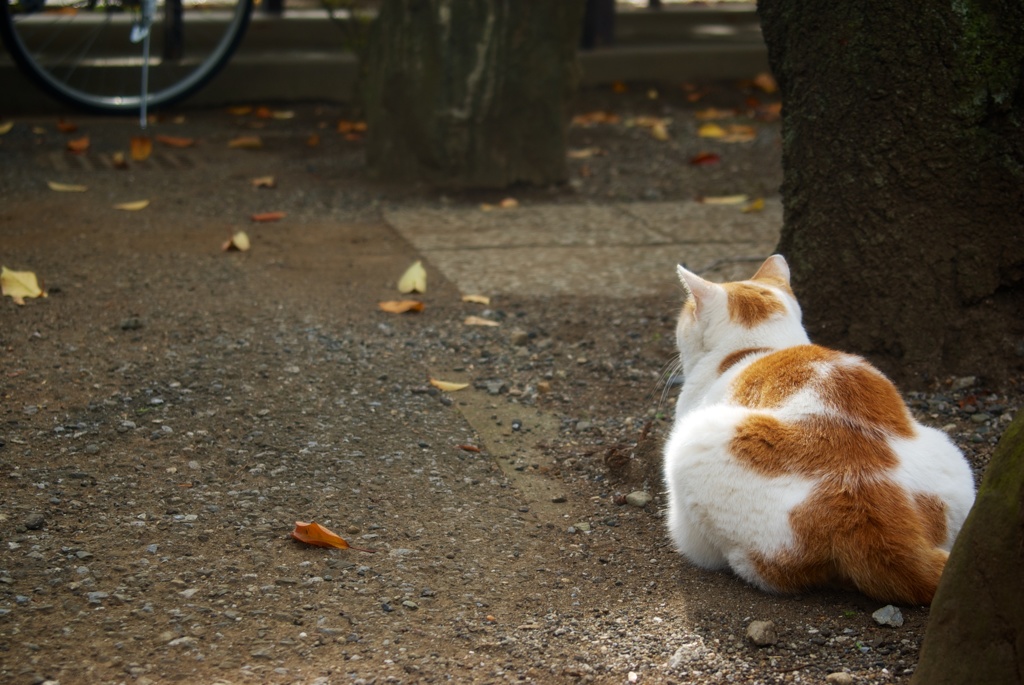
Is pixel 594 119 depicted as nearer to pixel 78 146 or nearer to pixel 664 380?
pixel 78 146

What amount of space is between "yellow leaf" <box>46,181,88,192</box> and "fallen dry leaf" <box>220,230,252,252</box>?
1.28 m

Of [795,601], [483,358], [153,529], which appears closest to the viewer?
[795,601]

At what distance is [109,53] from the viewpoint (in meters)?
8.03

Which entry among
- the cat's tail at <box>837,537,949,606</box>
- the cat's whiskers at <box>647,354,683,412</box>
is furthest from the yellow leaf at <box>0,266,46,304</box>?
the cat's tail at <box>837,537,949,606</box>

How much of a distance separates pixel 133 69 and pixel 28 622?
20.7ft

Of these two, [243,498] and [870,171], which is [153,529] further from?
[870,171]

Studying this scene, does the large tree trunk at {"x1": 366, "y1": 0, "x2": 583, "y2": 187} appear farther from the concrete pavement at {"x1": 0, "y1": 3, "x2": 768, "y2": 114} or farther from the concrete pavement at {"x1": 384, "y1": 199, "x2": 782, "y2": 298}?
the concrete pavement at {"x1": 0, "y1": 3, "x2": 768, "y2": 114}

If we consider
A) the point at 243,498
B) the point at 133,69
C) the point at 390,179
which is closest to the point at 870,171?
the point at 243,498

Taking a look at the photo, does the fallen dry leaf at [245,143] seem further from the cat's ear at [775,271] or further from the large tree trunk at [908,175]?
the cat's ear at [775,271]

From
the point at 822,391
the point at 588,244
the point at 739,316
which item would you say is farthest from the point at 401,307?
the point at 822,391

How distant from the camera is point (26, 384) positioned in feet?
11.7

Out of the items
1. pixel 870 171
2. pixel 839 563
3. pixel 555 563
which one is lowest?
pixel 555 563

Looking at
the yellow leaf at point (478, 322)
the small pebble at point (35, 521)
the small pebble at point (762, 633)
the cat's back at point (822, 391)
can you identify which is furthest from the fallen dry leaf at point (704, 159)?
the small pebble at point (35, 521)

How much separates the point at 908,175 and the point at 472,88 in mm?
3042
